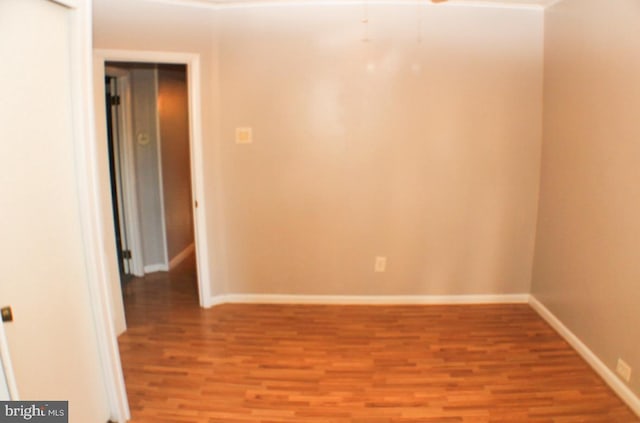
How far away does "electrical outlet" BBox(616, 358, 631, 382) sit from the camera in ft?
7.15

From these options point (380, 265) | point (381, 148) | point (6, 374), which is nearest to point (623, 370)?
point (380, 265)

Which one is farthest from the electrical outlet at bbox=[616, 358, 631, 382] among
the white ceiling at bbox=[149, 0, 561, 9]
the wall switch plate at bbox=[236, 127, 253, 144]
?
the wall switch plate at bbox=[236, 127, 253, 144]

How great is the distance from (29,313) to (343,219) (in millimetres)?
2319

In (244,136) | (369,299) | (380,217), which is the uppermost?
(244,136)

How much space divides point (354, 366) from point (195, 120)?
228 centimetres

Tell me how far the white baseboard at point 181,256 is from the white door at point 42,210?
8.81ft

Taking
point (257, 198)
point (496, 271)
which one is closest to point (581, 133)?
point (496, 271)

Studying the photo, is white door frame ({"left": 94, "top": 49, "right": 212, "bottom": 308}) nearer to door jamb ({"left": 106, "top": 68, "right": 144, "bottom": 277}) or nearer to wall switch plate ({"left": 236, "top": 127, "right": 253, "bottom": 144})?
wall switch plate ({"left": 236, "top": 127, "right": 253, "bottom": 144})

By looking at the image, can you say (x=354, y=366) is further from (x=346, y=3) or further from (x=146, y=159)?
(x=146, y=159)

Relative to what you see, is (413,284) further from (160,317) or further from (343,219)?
(160,317)

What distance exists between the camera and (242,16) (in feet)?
10.0

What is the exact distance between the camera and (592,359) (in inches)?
98.7

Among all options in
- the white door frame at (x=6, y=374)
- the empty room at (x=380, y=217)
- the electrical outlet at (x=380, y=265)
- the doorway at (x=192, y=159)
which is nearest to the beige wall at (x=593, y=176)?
the empty room at (x=380, y=217)

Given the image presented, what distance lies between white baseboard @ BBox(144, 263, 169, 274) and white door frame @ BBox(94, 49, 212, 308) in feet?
Result: 3.69
